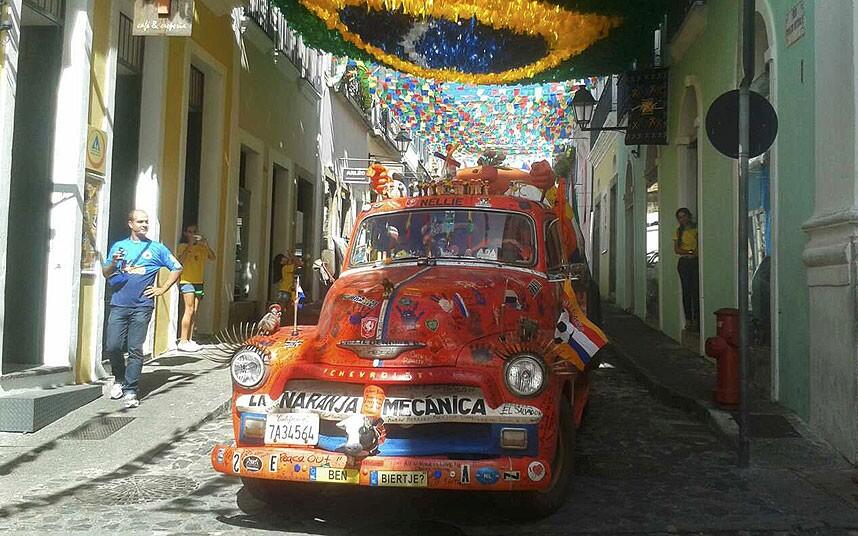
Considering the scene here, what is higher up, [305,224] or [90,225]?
[305,224]

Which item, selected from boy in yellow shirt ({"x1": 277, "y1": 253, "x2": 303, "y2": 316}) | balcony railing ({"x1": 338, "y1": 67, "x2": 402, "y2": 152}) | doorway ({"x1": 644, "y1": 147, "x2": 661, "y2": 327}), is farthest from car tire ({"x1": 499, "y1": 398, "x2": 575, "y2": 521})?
balcony railing ({"x1": 338, "y1": 67, "x2": 402, "y2": 152})

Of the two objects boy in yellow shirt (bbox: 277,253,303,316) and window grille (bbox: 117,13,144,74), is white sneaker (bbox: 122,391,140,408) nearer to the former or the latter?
window grille (bbox: 117,13,144,74)

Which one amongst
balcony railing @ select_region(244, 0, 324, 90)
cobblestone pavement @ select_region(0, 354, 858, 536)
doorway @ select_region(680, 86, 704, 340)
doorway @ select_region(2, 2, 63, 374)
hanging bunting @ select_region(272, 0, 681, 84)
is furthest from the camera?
balcony railing @ select_region(244, 0, 324, 90)

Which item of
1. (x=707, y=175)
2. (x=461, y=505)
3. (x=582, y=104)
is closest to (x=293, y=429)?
(x=461, y=505)

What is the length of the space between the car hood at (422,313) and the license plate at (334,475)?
0.63 m

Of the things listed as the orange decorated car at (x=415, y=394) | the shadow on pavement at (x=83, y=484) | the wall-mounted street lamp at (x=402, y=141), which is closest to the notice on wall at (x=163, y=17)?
the shadow on pavement at (x=83, y=484)

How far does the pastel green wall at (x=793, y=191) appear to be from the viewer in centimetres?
684

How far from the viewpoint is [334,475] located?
426cm

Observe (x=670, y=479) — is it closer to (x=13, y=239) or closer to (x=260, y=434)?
(x=260, y=434)

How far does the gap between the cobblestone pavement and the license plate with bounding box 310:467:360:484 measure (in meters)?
0.40

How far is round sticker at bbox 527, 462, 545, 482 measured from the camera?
4188 mm

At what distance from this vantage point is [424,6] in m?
11.1

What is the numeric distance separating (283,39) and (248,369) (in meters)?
13.2

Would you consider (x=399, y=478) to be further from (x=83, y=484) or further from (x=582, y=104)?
(x=582, y=104)
